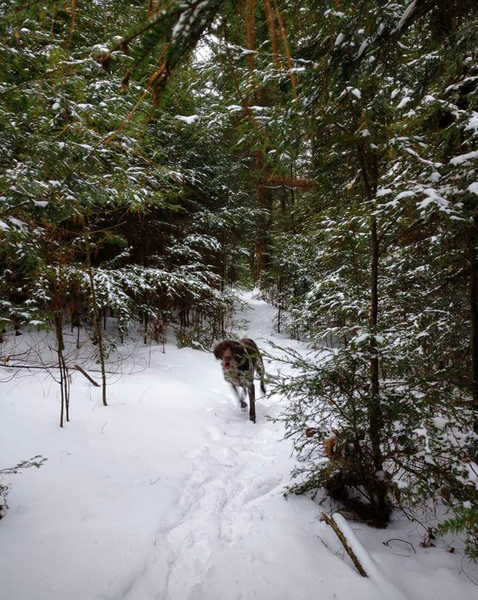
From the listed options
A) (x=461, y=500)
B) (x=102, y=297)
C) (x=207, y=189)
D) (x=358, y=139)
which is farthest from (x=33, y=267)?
(x=207, y=189)

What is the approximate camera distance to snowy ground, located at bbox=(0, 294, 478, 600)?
190 centimetres

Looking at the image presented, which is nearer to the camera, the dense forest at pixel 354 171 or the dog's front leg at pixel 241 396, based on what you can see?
the dense forest at pixel 354 171

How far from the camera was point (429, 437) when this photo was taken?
212 centimetres

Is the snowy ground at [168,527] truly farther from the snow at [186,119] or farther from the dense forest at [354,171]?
the snow at [186,119]

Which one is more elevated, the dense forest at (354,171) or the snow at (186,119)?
the snow at (186,119)

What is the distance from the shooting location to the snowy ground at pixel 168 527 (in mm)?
1903

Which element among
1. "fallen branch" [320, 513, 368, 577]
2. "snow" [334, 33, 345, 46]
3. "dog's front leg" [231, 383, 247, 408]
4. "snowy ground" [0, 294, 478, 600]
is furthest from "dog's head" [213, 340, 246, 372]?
"snow" [334, 33, 345, 46]

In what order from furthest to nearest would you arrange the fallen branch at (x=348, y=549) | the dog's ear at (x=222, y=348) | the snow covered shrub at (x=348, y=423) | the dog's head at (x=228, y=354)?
the dog's ear at (x=222, y=348) → the dog's head at (x=228, y=354) → the snow covered shrub at (x=348, y=423) → the fallen branch at (x=348, y=549)

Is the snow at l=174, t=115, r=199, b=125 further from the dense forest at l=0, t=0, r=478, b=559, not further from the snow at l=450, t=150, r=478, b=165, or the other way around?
the snow at l=450, t=150, r=478, b=165

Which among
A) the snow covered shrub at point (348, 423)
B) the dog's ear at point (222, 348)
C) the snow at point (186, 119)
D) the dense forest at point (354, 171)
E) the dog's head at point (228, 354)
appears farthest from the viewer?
the dog's ear at point (222, 348)

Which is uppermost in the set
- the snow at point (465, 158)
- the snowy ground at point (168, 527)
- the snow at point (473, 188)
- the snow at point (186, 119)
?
the snow at point (186, 119)

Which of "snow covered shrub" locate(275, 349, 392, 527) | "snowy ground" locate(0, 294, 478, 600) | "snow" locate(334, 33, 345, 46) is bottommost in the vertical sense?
"snowy ground" locate(0, 294, 478, 600)

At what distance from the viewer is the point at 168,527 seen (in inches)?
95.9

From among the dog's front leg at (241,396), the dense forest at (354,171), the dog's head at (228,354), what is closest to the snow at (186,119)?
the dense forest at (354,171)
